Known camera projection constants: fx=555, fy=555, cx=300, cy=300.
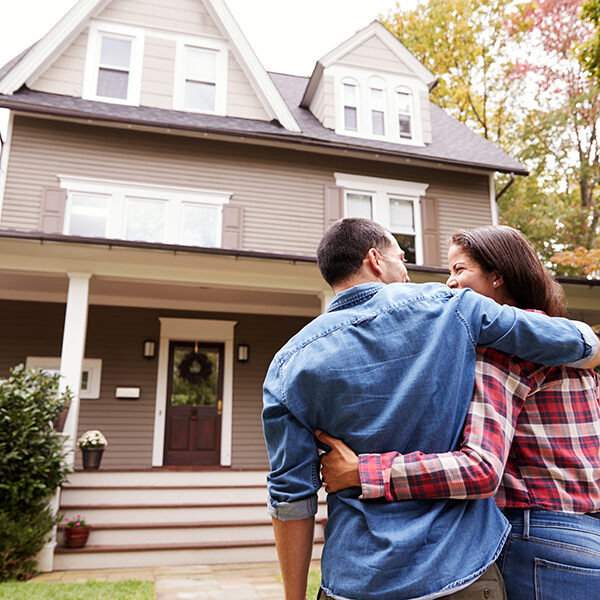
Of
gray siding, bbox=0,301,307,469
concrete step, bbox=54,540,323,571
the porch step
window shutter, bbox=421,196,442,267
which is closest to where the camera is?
concrete step, bbox=54,540,323,571

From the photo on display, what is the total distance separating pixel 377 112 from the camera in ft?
37.0

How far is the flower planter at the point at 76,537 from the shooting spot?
5.87 m

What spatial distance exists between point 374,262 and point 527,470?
621mm

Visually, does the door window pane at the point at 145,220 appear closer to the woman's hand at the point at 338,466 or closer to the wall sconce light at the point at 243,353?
the wall sconce light at the point at 243,353

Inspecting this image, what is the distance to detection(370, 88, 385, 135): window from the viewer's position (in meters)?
11.1

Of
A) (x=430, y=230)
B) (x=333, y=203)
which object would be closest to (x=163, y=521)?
(x=333, y=203)

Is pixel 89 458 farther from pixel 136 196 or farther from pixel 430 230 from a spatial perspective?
pixel 430 230

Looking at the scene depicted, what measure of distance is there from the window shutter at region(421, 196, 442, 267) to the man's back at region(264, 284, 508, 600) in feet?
30.4

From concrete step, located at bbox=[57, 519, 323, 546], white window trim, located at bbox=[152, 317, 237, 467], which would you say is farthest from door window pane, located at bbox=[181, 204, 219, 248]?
concrete step, located at bbox=[57, 519, 323, 546]

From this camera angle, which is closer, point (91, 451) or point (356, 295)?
point (356, 295)

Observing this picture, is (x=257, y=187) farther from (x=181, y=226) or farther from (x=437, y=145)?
(x=437, y=145)

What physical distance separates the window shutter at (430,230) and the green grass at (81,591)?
7369 millimetres

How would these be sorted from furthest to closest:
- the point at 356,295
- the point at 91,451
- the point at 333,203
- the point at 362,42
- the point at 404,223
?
the point at 362,42, the point at 404,223, the point at 333,203, the point at 91,451, the point at 356,295

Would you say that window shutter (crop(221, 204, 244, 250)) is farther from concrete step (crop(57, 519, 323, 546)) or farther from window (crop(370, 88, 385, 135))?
concrete step (crop(57, 519, 323, 546))
